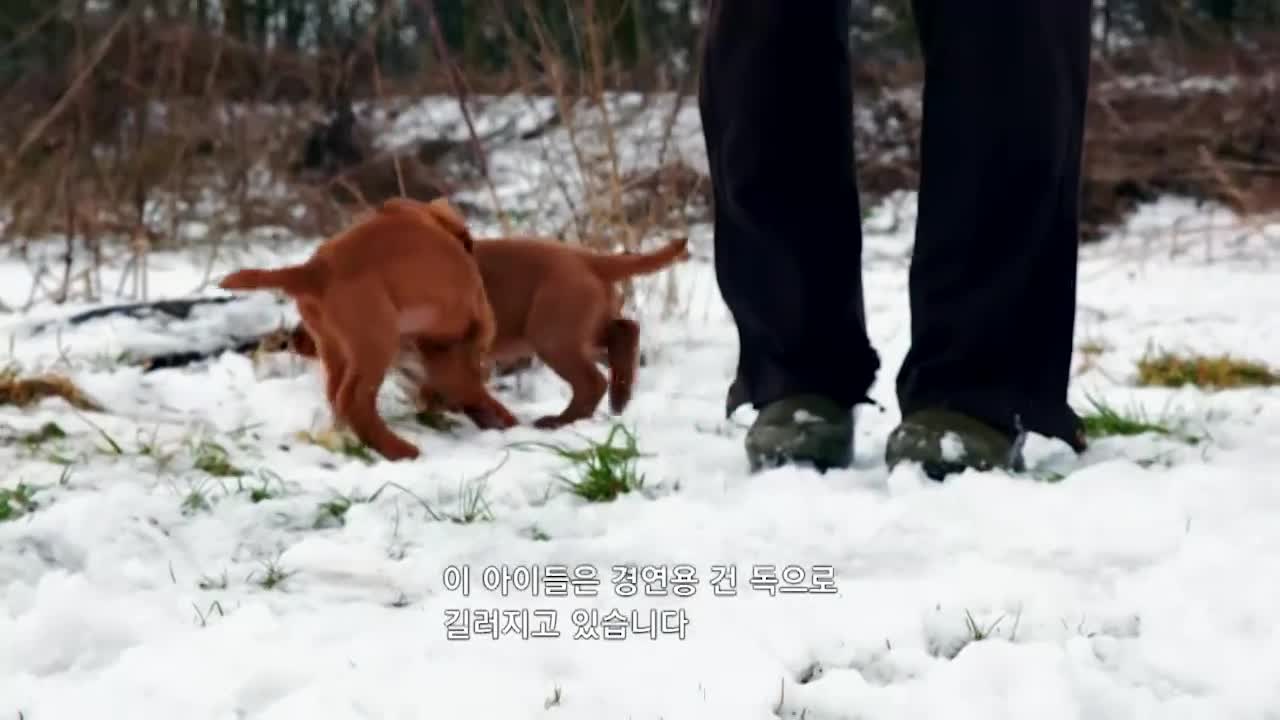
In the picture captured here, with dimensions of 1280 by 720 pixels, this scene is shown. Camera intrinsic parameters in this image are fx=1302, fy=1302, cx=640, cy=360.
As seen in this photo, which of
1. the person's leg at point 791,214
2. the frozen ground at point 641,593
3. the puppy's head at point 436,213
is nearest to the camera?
the frozen ground at point 641,593

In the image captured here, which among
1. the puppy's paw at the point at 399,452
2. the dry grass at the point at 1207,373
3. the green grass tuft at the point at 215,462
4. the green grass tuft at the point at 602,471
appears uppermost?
the green grass tuft at the point at 602,471

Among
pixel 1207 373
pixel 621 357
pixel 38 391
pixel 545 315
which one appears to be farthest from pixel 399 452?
pixel 1207 373

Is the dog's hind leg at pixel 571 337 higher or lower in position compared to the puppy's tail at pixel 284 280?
lower

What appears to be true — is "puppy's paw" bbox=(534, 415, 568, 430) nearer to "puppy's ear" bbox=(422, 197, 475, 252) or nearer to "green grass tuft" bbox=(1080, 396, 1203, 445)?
"puppy's ear" bbox=(422, 197, 475, 252)

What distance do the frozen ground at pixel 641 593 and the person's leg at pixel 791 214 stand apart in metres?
0.10

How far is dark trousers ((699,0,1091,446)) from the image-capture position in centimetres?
147

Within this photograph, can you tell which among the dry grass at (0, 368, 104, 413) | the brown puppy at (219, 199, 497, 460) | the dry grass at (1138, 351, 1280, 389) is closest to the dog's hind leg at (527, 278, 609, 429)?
the brown puppy at (219, 199, 497, 460)

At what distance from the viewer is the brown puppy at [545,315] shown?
6.20 ft

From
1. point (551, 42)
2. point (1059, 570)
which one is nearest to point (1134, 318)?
point (551, 42)

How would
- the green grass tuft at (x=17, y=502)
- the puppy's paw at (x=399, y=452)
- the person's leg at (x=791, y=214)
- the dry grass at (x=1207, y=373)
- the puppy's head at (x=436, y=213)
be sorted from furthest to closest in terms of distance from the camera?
the dry grass at (x=1207, y=373)
the puppy's head at (x=436, y=213)
the puppy's paw at (x=399, y=452)
the person's leg at (x=791, y=214)
the green grass tuft at (x=17, y=502)

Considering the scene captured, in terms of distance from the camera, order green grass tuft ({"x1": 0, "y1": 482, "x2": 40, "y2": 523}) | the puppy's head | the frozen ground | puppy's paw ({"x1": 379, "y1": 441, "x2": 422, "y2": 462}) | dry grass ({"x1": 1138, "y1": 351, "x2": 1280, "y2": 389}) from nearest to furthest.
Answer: the frozen ground < green grass tuft ({"x1": 0, "y1": 482, "x2": 40, "y2": 523}) < puppy's paw ({"x1": 379, "y1": 441, "x2": 422, "y2": 462}) < the puppy's head < dry grass ({"x1": 1138, "y1": 351, "x2": 1280, "y2": 389})

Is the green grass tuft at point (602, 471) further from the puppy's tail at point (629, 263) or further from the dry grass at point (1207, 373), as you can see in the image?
the dry grass at point (1207, 373)

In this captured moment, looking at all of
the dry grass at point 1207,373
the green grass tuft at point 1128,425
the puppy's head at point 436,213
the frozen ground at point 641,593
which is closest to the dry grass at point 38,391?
the frozen ground at point 641,593

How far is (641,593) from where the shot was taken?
113cm
